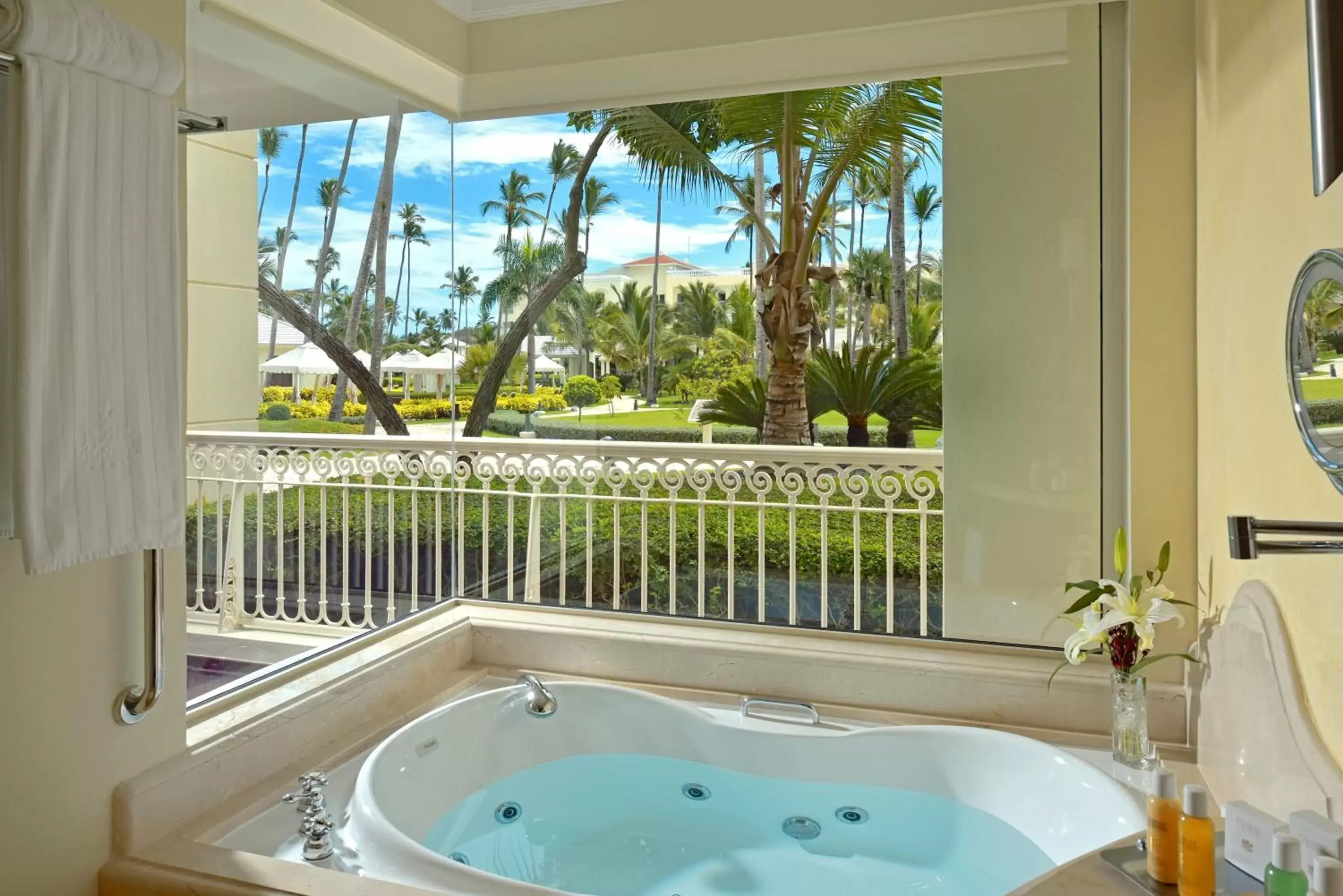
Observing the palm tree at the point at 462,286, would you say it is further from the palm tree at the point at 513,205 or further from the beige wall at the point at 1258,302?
the beige wall at the point at 1258,302

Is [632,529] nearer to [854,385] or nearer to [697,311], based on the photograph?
[697,311]

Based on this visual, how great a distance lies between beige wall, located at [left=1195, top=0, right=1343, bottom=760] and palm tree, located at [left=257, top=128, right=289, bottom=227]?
2344 millimetres

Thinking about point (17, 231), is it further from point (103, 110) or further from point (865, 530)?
point (865, 530)

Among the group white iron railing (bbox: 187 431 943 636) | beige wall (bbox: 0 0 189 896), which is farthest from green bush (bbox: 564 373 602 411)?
beige wall (bbox: 0 0 189 896)

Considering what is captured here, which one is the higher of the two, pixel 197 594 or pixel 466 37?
pixel 466 37

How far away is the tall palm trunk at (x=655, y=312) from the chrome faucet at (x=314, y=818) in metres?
1.87

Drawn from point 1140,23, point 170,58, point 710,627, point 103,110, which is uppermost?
point 1140,23

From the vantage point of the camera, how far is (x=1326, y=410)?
4.67 feet

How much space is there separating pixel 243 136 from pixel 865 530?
2.31m

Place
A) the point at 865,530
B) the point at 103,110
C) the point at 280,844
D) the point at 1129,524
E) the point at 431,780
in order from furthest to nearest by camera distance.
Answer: the point at 865,530 → the point at 1129,524 → the point at 431,780 → the point at 280,844 → the point at 103,110

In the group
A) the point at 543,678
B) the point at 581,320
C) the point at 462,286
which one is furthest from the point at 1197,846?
the point at 462,286

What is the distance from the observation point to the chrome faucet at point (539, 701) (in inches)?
107

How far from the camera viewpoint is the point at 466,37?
3246mm

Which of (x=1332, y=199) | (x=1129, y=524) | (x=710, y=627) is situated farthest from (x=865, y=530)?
(x=1332, y=199)
